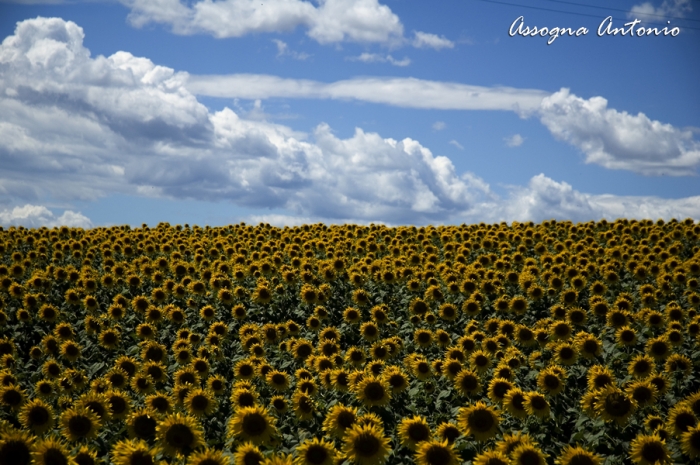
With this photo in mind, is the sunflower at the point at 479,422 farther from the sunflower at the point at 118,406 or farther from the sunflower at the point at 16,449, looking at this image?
the sunflower at the point at 16,449

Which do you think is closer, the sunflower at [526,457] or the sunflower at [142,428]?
the sunflower at [526,457]

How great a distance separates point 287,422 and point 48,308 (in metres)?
8.79

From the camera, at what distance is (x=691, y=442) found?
8555 millimetres

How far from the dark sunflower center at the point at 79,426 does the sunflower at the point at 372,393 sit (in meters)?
3.76

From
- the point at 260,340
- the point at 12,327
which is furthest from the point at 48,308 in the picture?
the point at 260,340

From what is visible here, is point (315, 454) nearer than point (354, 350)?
Yes

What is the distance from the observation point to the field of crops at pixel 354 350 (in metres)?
8.35

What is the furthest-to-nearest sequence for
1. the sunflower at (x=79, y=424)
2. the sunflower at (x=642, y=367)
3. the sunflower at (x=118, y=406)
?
the sunflower at (x=642, y=367), the sunflower at (x=118, y=406), the sunflower at (x=79, y=424)

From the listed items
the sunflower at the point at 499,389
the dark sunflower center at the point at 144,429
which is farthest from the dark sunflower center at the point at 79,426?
the sunflower at the point at 499,389

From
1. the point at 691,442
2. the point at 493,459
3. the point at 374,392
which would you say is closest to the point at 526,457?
the point at 493,459

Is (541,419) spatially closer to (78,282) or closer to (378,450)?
(378,450)

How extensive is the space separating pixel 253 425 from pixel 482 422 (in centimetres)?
298

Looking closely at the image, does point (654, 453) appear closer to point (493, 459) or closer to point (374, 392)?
point (493, 459)

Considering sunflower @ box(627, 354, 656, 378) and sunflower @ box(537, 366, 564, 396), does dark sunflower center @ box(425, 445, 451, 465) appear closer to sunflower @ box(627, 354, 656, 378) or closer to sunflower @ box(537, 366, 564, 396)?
sunflower @ box(537, 366, 564, 396)
